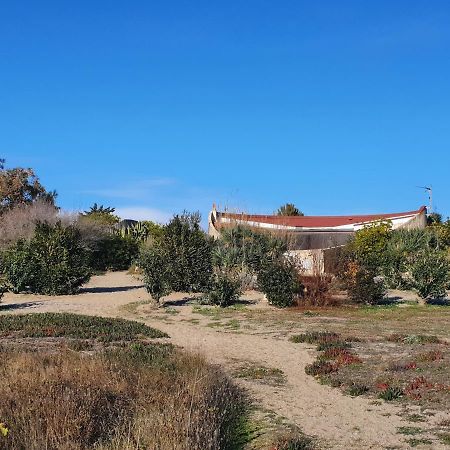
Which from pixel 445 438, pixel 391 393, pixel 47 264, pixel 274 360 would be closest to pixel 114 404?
pixel 445 438

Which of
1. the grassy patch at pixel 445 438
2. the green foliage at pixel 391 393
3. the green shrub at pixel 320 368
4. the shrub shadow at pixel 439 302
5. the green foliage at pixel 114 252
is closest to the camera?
the grassy patch at pixel 445 438

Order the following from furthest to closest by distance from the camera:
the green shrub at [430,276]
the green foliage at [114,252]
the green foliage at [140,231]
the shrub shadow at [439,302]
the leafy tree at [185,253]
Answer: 1. the green foliage at [140,231]
2. the green foliage at [114,252]
3. the leafy tree at [185,253]
4. the shrub shadow at [439,302]
5. the green shrub at [430,276]

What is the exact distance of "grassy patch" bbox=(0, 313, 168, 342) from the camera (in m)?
15.2

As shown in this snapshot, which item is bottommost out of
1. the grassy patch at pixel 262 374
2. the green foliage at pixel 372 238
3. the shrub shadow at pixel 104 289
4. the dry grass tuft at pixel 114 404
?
the grassy patch at pixel 262 374

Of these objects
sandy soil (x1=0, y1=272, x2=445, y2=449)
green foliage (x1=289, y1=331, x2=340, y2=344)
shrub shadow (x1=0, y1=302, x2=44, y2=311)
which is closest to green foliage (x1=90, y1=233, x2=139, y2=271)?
sandy soil (x1=0, y1=272, x2=445, y2=449)

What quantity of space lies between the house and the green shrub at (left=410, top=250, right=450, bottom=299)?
3310 mm

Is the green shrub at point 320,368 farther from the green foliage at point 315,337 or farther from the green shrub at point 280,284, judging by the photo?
the green shrub at point 280,284

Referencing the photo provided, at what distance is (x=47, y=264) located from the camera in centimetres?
2605

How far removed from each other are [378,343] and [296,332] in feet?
8.32

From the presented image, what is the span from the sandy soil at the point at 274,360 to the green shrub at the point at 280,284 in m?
0.51

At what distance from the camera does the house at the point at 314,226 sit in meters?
27.8

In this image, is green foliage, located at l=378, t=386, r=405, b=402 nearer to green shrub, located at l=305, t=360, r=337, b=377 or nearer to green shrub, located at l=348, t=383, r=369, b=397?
green shrub, located at l=348, t=383, r=369, b=397

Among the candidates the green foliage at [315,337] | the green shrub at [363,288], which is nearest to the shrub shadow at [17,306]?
the green foliage at [315,337]

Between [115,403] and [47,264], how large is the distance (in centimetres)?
1920
